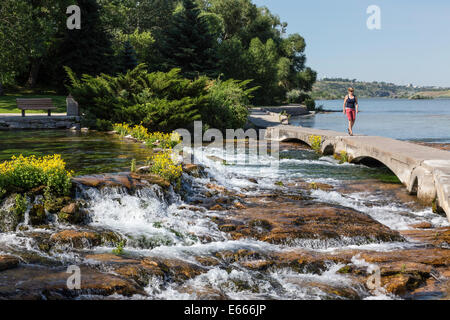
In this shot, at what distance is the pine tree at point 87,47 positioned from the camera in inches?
1377

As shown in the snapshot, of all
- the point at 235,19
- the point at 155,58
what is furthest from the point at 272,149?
the point at 235,19

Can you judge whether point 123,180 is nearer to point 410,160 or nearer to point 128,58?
point 410,160

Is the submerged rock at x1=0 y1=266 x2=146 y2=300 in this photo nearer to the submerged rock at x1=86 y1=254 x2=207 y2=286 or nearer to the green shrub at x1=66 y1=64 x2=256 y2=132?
the submerged rock at x1=86 y1=254 x2=207 y2=286

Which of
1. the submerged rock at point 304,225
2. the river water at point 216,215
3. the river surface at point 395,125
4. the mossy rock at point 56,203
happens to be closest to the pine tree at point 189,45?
the river surface at point 395,125

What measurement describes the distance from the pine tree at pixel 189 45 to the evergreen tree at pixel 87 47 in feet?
16.3

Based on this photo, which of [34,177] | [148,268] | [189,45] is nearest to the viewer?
[148,268]

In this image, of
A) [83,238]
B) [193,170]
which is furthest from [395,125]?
[83,238]

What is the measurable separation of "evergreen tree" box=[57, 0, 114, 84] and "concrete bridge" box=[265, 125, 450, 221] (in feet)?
78.3

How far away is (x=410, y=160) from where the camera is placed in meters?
11.1

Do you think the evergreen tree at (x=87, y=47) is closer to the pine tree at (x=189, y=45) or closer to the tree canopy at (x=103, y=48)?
the tree canopy at (x=103, y=48)

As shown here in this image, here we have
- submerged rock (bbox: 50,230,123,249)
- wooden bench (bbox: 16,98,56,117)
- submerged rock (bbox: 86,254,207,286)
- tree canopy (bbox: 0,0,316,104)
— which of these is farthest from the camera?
tree canopy (bbox: 0,0,316,104)

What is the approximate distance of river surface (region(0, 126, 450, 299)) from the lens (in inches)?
232

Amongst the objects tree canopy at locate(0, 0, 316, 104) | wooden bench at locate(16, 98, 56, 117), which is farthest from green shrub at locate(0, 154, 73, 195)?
tree canopy at locate(0, 0, 316, 104)
